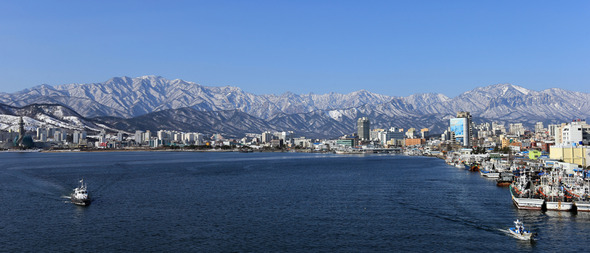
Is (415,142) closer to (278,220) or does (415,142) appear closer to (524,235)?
(278,220)

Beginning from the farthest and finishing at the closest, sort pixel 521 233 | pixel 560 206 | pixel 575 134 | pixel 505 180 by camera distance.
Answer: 1. pixel 575 134
2. pixel 505 180
3. pixel 560 206
4. pixel 521 233

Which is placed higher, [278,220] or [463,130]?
[463,130]

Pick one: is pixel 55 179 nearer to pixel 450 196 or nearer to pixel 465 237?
pixel 450 196

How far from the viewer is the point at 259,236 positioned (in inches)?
878

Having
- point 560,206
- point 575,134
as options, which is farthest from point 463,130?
point 560,206

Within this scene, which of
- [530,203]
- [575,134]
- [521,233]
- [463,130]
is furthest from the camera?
[463,130]

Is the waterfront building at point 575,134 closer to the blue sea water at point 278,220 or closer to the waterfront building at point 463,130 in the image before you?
the blue sea water at point 278,220

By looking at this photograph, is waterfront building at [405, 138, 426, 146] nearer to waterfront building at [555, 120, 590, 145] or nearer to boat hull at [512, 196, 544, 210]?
waterfront building at [555, 120, 590, 145]

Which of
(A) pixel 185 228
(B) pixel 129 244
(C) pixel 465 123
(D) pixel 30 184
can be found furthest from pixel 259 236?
(C) pixel 465 123

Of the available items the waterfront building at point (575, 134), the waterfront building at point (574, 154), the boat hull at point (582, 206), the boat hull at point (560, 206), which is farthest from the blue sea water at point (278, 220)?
the waterfront building at point (575, 134)

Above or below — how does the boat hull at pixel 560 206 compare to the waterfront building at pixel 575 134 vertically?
below

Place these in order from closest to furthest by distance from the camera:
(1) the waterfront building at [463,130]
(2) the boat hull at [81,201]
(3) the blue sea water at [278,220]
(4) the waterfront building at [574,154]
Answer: (3) the blue sea water at [278,220]
(2) the boat hull at [81,201]
(4) the waterfront building at [574,154]
(1) the waterfront building at [463,130]

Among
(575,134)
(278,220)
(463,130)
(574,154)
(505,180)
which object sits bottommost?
(278,220)

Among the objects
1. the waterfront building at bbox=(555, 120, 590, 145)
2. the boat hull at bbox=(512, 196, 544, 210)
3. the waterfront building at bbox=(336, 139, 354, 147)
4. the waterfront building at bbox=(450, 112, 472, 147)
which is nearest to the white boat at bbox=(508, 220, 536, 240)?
the boat hull at bbox=(512, 196, 544, 210)
